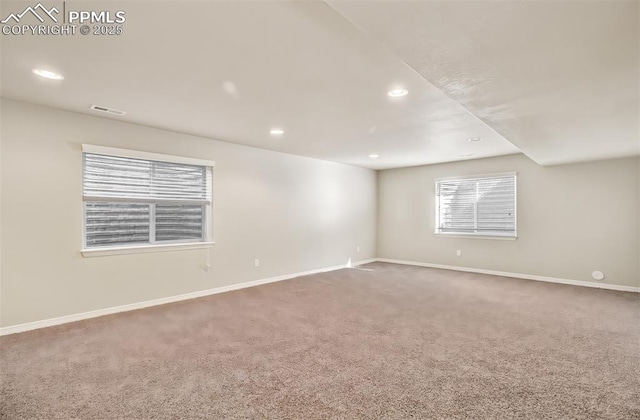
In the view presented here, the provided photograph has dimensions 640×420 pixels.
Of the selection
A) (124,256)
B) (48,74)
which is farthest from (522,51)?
(124,256)

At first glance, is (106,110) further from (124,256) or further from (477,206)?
(477,206)

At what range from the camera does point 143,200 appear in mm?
4035

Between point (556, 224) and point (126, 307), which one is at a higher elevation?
point (556, 224)

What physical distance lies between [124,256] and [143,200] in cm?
73

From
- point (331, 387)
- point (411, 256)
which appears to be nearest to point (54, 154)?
point (331, 387)

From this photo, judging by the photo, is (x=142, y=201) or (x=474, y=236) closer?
(x=142, y=201)

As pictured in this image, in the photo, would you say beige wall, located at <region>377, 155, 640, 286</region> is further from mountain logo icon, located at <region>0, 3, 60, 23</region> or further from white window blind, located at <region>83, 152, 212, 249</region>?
mountain logo icon, located at <region>0, 3, 60, 23</region>

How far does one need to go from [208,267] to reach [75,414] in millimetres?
2802

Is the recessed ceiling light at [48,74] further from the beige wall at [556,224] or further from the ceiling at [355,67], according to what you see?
the beige wall at [556,224]

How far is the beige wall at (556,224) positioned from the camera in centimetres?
488

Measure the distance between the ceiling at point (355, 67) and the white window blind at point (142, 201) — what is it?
64 centimetres

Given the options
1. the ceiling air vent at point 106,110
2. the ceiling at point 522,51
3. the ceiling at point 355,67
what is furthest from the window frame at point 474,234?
the ceiling air vent at point 106,110

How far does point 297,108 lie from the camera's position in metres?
3.31

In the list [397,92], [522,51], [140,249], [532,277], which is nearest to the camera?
[522,51]
